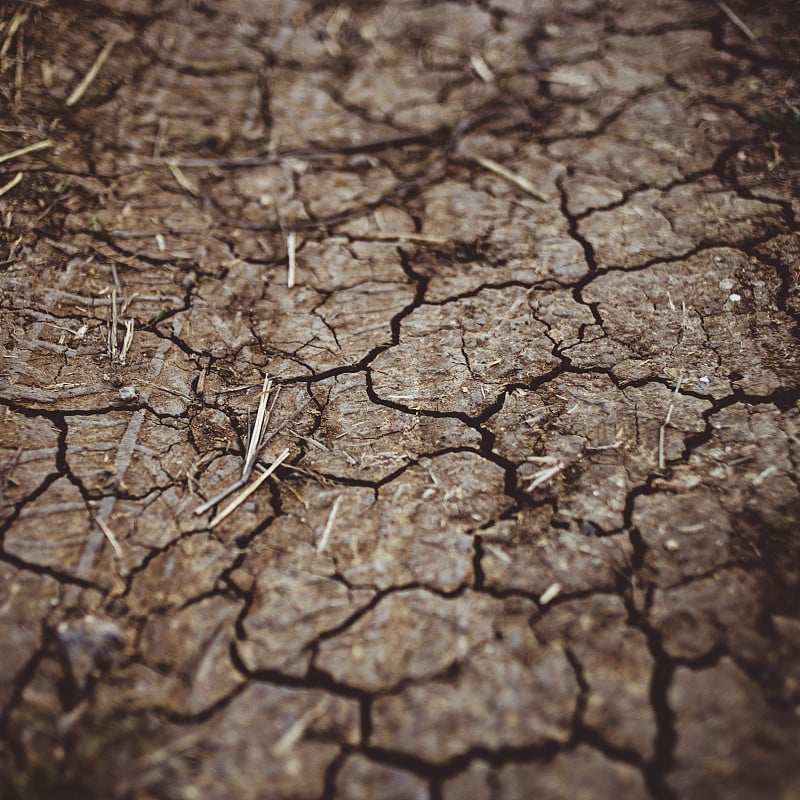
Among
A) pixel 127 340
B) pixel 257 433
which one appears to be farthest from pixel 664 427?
pixel 127 340

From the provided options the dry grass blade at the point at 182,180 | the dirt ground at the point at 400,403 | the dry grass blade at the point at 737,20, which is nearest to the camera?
the dirt ground at the point at 400,403

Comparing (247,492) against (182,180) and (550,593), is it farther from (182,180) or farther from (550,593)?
(182,180)

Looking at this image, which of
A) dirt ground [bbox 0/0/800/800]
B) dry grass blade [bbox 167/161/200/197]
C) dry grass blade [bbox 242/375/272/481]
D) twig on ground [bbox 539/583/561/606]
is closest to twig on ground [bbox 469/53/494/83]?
dirt ground [bbox 0/0/800/800]

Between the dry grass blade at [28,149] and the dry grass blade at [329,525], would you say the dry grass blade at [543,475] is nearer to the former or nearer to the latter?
the dry grass blade at [329,525]

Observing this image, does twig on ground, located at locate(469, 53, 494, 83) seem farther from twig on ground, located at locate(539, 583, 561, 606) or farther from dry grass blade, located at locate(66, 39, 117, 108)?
twig on ground, located at locate(539, 583, 561, 606)

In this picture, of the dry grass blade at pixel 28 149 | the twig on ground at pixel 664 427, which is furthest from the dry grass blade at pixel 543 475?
the dry grass blade at pixel 28 149

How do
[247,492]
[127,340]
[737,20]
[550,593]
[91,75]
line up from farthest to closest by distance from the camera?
[737,20] → [91,75] → [127,340] → [247,492] → [550,593]
